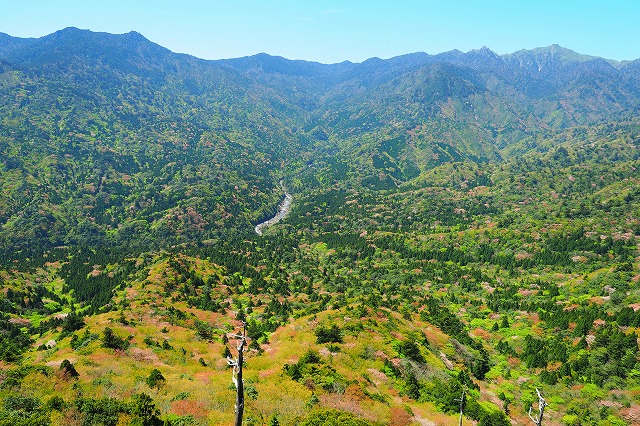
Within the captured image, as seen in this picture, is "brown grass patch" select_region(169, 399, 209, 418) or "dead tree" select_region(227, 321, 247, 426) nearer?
"dead tree" select_region(227, 321, 247, 426)

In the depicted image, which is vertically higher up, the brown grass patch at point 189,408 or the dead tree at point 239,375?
the dead tree at point 239,375

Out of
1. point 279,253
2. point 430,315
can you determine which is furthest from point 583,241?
point 279,253

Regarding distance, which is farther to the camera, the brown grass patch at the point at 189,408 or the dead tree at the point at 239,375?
the brown grass patch at the point at 189,408

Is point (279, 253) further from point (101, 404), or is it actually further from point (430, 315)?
point (101, 404)

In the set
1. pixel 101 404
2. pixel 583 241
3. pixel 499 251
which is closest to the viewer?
pixel 101 404

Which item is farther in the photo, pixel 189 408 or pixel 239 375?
pixel 189 408

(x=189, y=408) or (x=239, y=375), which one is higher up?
(x=239, y=375)

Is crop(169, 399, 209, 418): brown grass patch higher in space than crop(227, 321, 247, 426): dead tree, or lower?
lower

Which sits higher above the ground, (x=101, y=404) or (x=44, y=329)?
(x=101, y=404)

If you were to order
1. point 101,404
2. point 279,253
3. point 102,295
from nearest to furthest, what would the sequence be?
point 101,404 → point 102,295 → point 279,253

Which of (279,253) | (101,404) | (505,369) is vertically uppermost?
(101,404)

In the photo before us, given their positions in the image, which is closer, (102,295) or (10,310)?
(10,310)
